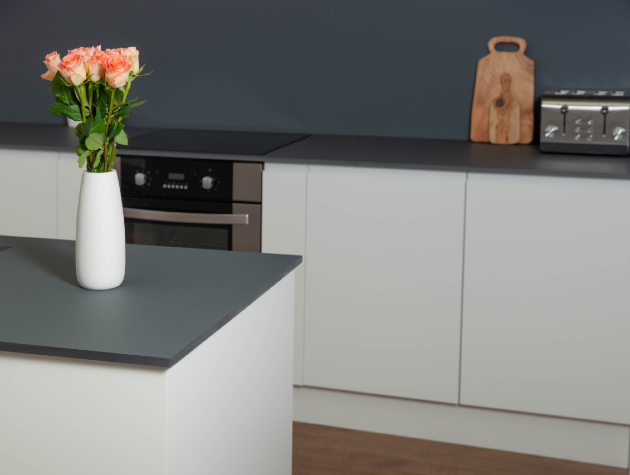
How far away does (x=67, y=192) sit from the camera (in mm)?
2859

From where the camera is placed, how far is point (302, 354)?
108 inches

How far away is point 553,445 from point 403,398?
21.0 inches

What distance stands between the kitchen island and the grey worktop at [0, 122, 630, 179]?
3.61ft

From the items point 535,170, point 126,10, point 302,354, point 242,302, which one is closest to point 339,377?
point 302,354

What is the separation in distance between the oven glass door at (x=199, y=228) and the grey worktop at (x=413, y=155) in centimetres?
21

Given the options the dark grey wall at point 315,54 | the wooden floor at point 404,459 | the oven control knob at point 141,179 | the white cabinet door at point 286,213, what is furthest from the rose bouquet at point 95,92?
the dark grey wall at point 315,54

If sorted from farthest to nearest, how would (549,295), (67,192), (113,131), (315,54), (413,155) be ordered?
(315,54), (67,192), (413,155), (549,295), (113,131)

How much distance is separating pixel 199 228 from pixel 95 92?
145 centimetres

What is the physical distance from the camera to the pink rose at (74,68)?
125cm

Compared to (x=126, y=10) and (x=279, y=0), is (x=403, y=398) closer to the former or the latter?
(x=279, y=0)

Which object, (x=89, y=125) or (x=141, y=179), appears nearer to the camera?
(x=89, y=125)

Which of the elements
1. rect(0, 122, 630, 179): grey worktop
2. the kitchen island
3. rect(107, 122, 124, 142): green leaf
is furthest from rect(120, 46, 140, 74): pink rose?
rect(0, 122, 630, 179): grey worktop

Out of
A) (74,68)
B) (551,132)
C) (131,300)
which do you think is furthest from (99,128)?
(551,132)

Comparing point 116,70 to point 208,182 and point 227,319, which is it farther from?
point 208,182
